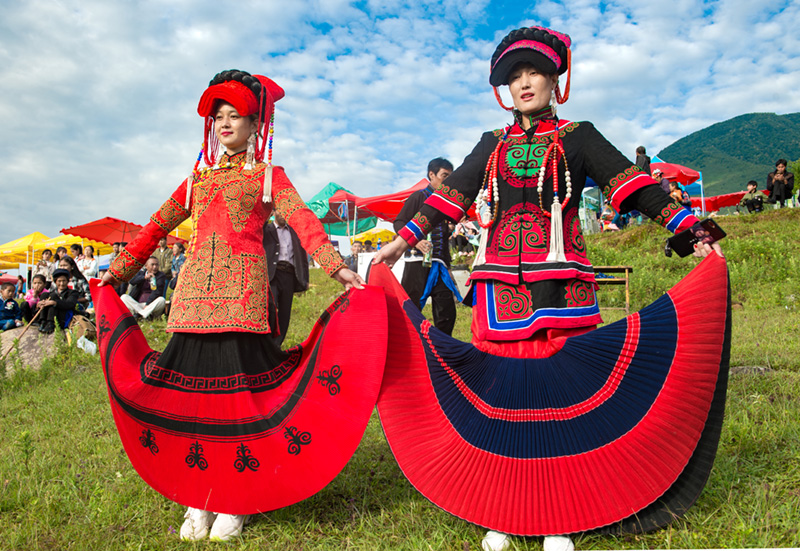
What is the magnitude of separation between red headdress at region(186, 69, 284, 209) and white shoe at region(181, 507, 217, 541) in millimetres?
1578

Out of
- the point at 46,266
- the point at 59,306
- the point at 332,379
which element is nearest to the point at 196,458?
the point at 332,379

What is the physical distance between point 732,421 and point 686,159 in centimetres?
6526

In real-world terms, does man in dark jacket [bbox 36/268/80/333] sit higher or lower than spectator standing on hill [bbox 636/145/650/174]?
lower

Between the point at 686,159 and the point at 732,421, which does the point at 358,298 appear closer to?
the point at 732,421

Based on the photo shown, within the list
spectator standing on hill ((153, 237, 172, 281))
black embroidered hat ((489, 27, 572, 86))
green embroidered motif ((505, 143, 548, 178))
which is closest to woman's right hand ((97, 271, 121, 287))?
green embroidered motif ((505, 143, 548, 178))

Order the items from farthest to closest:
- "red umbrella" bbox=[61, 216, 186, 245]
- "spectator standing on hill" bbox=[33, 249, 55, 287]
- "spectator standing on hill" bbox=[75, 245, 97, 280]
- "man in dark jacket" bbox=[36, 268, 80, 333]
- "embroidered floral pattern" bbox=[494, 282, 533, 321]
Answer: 1. "red umbrella" bbox=[61, 216, 186, 245]
2. "spectator standing on hill" bbox=[33, 249, 55, 287]
3. "spectator standing on hill" bbox=[75, 245, 97, 280]
4. "man in dark jacket" bbox=[36, 268, 80, 333]
5. "embroidered floral pattern" bbox=[494, 282, 533, 321]

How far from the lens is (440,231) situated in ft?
18.0

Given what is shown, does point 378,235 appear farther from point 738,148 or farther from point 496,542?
point 738,148

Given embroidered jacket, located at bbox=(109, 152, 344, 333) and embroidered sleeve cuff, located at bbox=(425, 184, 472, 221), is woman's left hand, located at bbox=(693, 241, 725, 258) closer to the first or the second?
embroidered sleeve cuff, located at bbox=(425, 184, 472, 221)

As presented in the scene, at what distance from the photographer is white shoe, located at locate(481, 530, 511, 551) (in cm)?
214

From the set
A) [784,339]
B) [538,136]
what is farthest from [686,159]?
[538,136]

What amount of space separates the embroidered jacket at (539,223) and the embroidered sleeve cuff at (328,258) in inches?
13.7

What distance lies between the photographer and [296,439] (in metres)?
2.45

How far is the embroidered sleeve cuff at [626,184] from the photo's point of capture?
2299 mm
